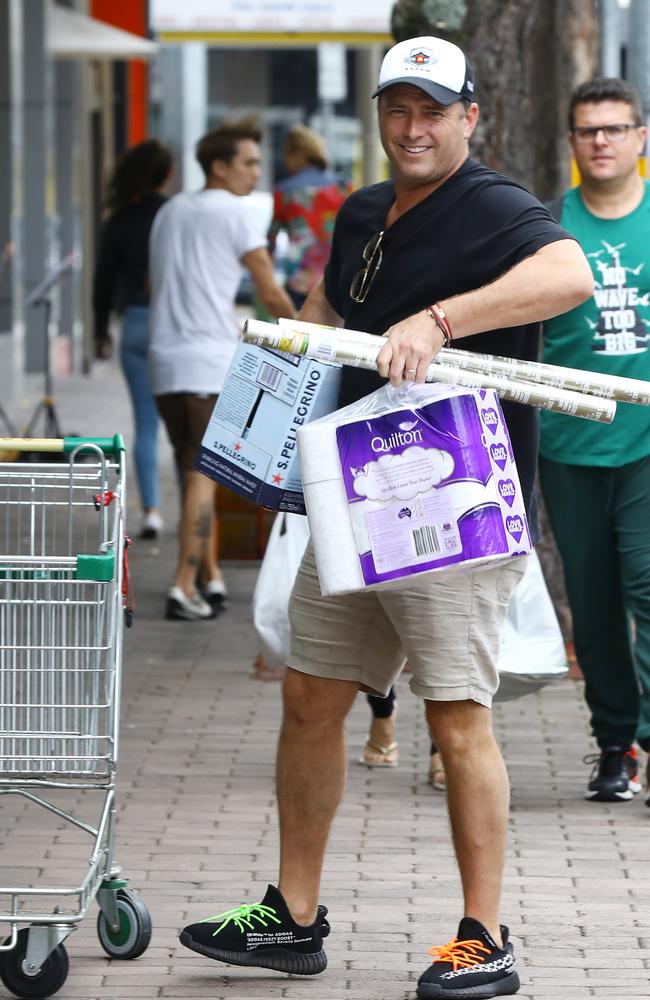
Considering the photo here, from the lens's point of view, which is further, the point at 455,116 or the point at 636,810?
the point at 636,810

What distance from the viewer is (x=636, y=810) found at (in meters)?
5.74

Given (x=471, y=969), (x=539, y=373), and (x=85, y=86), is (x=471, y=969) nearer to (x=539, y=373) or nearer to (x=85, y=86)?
(x=539, y=373)

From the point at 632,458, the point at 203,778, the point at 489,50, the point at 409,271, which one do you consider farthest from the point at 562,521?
the point at 489,50

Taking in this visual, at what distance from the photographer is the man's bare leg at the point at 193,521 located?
333 inches

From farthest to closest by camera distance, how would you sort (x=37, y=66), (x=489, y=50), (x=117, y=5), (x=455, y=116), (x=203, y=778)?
(x=117, y=5) → (x=37, y=66) → (x=489, y=50) → (x=203, y=778) → (x=455, y=116)

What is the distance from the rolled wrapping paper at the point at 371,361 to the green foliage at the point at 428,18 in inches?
163

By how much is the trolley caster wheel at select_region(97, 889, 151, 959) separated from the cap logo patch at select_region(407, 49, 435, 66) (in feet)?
6.54

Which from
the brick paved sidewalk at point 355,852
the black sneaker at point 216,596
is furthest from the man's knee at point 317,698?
the black sneaker at point 216,596

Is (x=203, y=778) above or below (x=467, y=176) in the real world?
below

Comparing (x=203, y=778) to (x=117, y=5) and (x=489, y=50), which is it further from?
(x=117, y=5)

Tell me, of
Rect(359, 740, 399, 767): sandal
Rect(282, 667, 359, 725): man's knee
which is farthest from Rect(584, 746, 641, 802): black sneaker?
Rect(282, 667, 359, 725): man's knee

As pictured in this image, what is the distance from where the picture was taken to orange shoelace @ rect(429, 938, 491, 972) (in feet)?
13.2

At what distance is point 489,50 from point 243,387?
13.3ft

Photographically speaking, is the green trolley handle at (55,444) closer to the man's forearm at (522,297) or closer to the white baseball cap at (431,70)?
the man's forearm at (522,297)
